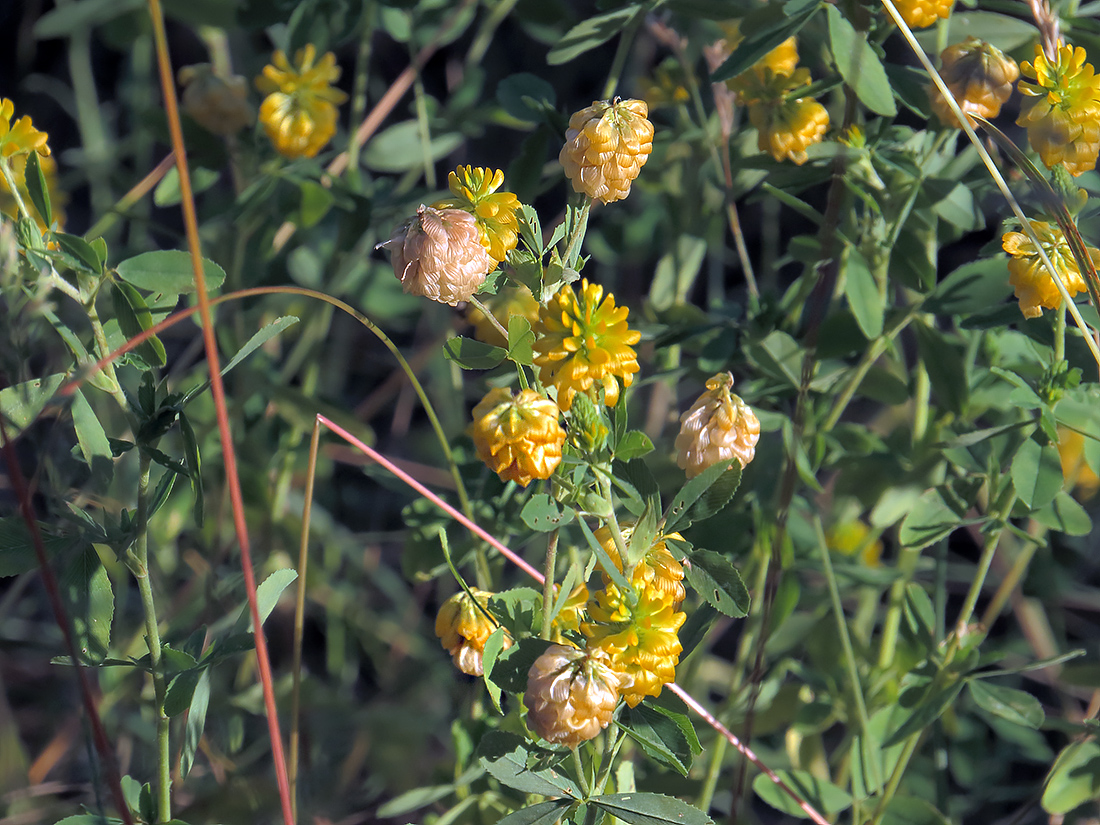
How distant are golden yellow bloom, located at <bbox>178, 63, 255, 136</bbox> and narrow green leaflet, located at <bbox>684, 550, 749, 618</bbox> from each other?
936 mm

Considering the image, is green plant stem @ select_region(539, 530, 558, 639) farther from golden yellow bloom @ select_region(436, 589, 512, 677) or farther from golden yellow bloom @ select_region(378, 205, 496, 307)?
golden yellow bloom @ select_region(378, 205, 496, 307)

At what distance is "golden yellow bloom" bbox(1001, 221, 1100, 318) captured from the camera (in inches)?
35.4

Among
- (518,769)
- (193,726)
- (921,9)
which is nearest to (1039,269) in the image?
(921,9)

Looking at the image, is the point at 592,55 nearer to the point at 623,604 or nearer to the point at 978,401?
the point at 978,401

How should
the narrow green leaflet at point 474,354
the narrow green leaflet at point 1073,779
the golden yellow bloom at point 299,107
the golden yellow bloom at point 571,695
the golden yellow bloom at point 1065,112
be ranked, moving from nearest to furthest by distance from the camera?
the golden yellow bloom at point 571,695
the narrow green leaflet at point 474,354
the golden yellow bloom at point 1065,112
the narrow green leaflet at point 1073,779
the golden yellow bloom at point 299,107

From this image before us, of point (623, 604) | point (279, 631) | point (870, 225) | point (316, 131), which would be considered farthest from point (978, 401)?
point (279, 631)

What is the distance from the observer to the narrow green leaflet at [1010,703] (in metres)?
1.07

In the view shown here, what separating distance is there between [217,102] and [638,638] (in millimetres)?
1012

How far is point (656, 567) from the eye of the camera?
0.81 meters

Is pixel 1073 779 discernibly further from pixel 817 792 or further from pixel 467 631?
pixel 467 631

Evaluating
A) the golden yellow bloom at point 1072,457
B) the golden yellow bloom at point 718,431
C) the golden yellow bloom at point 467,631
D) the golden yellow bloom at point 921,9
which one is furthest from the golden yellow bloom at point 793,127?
the golden yellow bloom at point 1072,457

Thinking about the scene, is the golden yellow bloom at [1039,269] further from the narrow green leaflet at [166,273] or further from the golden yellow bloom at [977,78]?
the narrow green leaflet at [166,273]

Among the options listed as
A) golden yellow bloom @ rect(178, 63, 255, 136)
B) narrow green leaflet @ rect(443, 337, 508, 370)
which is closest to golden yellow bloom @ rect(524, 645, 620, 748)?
narrow green leaflet @ rect(443, 337, 508, 370)

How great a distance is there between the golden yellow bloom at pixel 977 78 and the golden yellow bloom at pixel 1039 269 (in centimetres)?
16
